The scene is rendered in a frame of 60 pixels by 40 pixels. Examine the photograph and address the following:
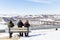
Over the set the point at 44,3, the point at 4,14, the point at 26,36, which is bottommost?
the point at 26,36

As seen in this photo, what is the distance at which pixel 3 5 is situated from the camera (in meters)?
4.50

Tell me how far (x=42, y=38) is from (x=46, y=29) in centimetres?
82

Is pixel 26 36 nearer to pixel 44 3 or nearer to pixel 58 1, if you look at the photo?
pixel 44 3

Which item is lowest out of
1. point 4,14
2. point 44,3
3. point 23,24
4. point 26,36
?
point 26,36

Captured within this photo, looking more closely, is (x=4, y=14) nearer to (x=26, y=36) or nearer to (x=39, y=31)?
(x=26, y=36)

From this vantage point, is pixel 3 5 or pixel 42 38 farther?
pixel 3 5

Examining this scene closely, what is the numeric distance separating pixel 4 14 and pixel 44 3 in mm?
1259

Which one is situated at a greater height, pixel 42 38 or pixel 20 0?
pixel 20 0

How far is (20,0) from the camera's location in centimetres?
449

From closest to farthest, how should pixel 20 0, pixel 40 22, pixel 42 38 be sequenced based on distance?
pixel 42 38
pixel 20 0
pixel 40 22

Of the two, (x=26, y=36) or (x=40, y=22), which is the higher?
(x=40, y=22)

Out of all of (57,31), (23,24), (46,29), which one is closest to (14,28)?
(23,24)

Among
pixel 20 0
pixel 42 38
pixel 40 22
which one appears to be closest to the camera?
pixel 42 38

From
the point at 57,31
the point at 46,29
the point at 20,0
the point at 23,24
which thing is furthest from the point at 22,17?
the point at 57,31
